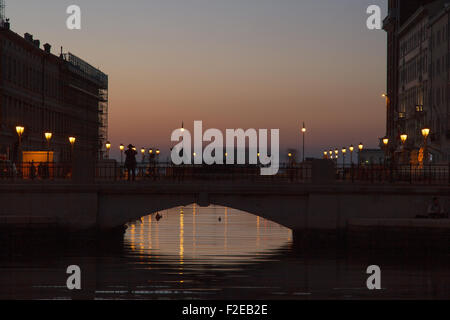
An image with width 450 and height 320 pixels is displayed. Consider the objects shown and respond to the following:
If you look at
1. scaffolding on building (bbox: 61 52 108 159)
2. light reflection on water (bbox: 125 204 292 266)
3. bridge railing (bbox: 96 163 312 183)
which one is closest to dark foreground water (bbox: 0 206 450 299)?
light reflection on water (bbox: 125 204 292 266)

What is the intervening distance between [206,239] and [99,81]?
3732 inches

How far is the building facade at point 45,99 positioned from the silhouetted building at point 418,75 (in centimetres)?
3251

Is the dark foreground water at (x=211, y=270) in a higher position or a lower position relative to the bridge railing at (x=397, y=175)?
lower

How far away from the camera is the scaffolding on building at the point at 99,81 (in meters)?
130

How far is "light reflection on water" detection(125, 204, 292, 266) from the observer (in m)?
46.2

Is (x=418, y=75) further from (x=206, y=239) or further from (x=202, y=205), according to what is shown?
(x=202, y=205)

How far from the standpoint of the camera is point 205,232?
Answer: 60750mm

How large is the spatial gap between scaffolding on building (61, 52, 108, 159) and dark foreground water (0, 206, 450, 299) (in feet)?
256

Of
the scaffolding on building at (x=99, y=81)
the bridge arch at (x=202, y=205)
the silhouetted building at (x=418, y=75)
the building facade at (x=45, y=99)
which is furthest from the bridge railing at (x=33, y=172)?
the scaffolding on building at (x=99, y=81)

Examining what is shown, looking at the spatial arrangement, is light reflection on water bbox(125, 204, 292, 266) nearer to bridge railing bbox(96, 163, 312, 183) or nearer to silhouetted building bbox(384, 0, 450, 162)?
bridge railing bbox(96, 163, 312, 183)

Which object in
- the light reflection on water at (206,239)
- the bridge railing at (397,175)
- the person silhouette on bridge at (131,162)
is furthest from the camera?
A: the person silhouette on bridge at (131,162)

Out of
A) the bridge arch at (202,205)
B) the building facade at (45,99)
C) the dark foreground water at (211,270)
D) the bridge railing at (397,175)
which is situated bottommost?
the dark foreground water at (211,270)

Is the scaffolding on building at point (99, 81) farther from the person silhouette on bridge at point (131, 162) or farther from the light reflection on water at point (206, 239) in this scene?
the person silhouette on bridge at point (131, 162)
